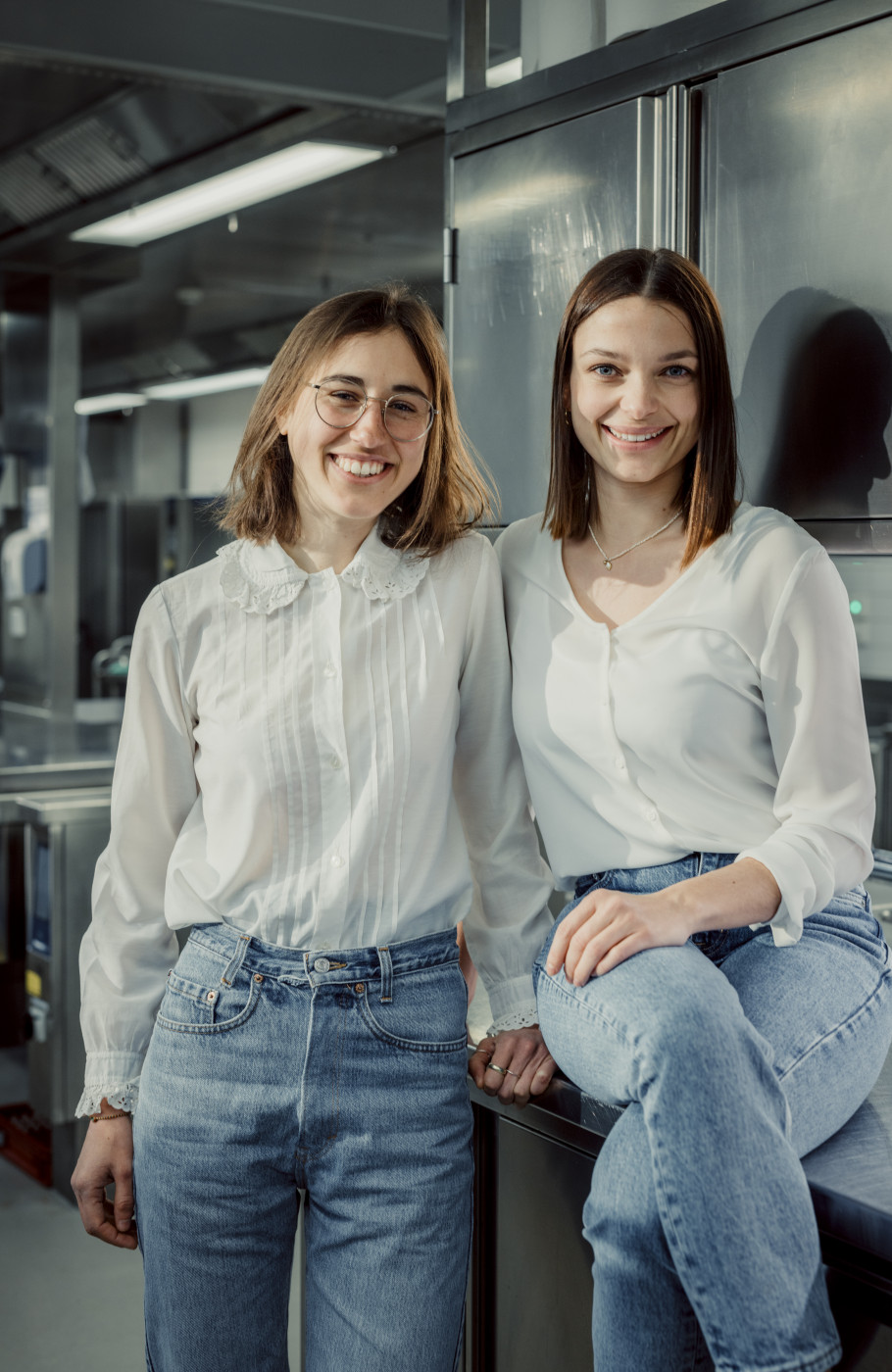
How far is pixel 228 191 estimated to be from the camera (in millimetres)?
4500

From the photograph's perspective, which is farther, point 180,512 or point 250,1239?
point 180,512

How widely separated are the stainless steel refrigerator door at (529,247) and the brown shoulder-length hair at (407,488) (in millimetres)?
520

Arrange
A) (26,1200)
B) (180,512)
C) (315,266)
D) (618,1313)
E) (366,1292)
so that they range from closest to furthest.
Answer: (618,1313) < (366,1292) < (26,1200) < (315,266) < (180,512)

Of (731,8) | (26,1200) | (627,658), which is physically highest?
(731,8)

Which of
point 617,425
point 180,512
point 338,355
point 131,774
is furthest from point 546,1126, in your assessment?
point 180,512

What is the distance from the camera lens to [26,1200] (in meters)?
3.41

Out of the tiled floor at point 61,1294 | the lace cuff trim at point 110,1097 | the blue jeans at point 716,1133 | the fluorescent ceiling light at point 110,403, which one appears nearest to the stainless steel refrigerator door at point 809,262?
the blue jeans at point 716,1133

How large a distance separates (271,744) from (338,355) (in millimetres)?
434

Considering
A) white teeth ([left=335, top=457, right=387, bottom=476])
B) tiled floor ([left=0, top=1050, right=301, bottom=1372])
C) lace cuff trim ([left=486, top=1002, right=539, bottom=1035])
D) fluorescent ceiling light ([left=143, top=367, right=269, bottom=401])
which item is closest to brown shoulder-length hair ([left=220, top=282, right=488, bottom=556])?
white teeth ([left=335, top=457, right=387, bottom=476])

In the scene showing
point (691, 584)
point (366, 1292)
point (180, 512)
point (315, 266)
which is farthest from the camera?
point (180, 512)

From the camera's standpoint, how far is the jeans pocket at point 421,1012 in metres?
1.40

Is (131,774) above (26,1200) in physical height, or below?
above

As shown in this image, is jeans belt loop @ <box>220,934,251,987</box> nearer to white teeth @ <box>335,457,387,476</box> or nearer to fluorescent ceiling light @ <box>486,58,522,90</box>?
white teeth @ <box>335,457,387,476</box>

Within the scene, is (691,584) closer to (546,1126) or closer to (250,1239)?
(546,1126)
